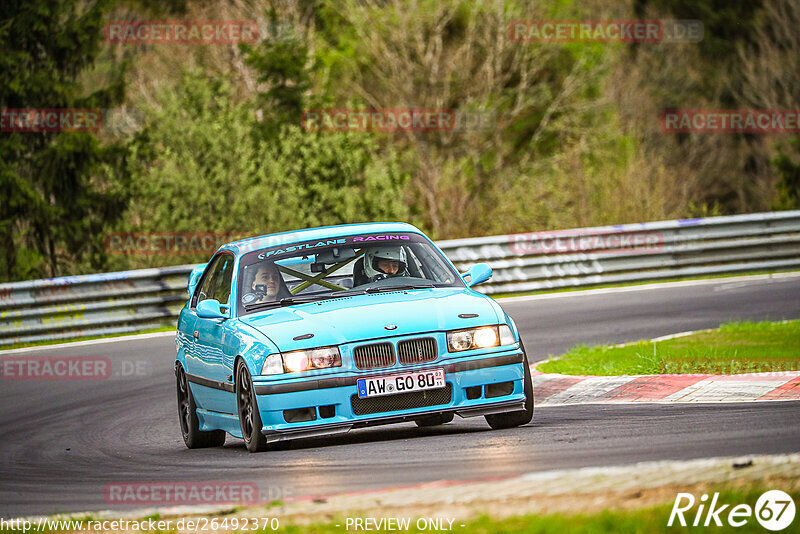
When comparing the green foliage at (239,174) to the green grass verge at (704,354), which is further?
the green foliage at (239,174)

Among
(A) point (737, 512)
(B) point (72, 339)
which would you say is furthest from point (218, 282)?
(B) point (72, 339)

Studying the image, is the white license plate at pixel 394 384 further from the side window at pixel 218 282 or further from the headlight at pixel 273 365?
the side window at pixel 218 282

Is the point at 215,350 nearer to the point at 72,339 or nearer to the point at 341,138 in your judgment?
the point at 72,339

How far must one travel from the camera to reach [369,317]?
8.76 metres

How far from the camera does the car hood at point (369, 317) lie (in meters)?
8.62

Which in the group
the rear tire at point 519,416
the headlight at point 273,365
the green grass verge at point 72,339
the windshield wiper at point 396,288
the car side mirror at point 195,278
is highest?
the windshield wiper at point 396,288

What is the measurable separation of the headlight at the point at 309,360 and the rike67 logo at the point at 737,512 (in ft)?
11.4

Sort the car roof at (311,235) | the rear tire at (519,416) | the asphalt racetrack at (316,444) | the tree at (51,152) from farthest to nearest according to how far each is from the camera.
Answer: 1. the tree at (51,152)
2. the car roof at (311,235)
3. the rear tire at (519,416)
4. the asphalt racetrack at (316,444)

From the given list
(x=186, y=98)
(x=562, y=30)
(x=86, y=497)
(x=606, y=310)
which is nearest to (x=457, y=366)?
(x=86, y=497)

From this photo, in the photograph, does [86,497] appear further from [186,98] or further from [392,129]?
[392,129]

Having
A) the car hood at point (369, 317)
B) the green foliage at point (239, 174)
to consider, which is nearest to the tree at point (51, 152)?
the green foliage at point (239, 174)

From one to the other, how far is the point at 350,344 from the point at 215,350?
5.12 feet

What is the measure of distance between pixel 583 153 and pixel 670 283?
19579mm

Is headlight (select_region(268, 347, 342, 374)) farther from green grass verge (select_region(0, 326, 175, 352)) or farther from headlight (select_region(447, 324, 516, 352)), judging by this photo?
green grass verge (select_region(0, 326, 175, 352))
